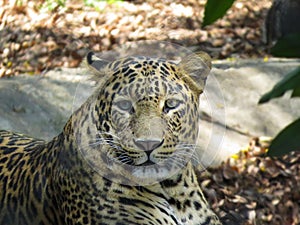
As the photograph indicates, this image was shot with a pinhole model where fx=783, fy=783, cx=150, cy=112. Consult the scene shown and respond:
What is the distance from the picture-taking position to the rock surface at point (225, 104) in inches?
321

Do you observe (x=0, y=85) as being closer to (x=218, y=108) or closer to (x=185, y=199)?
(x=185, y=199)

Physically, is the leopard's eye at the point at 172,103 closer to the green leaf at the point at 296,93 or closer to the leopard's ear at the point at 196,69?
the leopard's ear at the point at 196,69

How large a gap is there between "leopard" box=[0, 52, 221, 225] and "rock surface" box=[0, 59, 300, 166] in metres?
2.72

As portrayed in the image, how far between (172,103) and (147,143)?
307 mm

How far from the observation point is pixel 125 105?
4.32 meters

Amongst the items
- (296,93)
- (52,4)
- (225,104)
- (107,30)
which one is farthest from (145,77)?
(52,4)

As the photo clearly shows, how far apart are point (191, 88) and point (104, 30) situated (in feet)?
22.6

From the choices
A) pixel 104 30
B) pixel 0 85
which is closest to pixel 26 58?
pixel 104 30

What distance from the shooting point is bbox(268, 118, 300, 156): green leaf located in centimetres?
165

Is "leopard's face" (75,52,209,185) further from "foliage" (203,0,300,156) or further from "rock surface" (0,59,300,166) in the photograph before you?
"rock surface" (0,59,300,166)

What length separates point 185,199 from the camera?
16.1 feet

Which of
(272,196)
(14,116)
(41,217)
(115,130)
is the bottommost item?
(272,196)

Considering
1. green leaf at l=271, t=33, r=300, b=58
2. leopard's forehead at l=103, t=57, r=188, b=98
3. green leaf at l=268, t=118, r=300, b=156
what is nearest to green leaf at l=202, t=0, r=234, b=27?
green leaf at l=271, t=33, r=300, b=58

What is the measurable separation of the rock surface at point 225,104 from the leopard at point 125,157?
2724 millimetres
